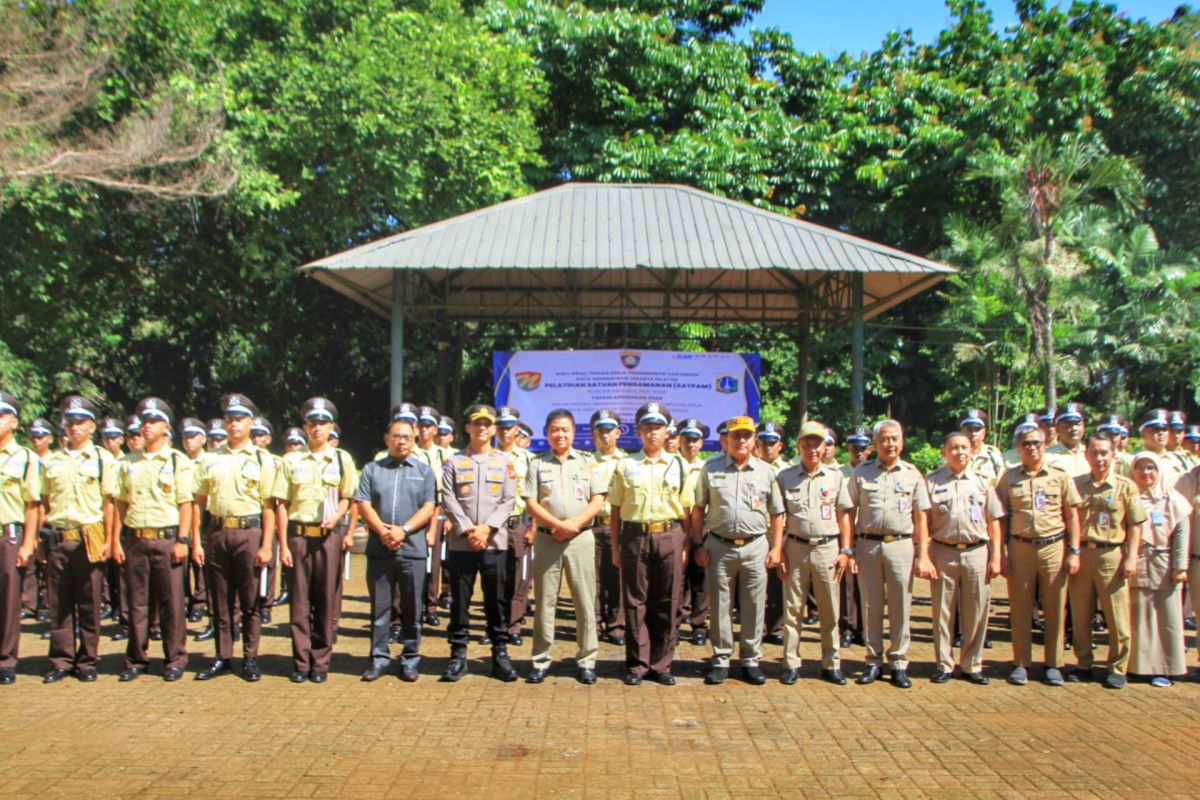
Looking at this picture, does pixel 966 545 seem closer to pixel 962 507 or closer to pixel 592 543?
pixel 962 507

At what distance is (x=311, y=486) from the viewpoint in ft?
22.5

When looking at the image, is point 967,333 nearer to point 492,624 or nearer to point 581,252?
point 581,252

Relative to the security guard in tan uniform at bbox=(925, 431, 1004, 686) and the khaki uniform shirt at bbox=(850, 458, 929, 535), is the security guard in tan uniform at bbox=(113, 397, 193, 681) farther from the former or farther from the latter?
the security guard in tan uniform at bbox=(925, 431, 1004, 686)

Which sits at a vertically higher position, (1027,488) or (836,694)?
(1027,488)

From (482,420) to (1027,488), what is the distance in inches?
149

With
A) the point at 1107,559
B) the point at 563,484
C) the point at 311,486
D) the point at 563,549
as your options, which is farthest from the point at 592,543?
the point at 1107,559

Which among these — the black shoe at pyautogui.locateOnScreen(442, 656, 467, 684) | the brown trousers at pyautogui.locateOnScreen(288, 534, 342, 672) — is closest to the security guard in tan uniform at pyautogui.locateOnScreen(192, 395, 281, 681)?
the brown trousers at pyautogui.locateOnScreen(288, 534, 342, 672)

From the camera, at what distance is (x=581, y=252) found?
12352mm

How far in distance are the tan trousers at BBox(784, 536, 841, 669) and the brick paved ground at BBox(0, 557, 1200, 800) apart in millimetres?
216

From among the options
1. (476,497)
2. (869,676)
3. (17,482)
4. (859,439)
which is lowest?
(869,676)

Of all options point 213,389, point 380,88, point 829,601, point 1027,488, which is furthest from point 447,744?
point 213,389

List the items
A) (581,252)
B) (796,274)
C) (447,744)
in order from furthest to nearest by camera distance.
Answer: (796,274), (581,252), (447,744)

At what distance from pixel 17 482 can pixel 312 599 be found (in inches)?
81.5

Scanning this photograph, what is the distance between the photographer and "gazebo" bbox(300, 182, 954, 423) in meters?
12.1
